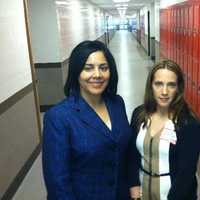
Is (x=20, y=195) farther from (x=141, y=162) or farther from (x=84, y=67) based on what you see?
(x=84, y=67)

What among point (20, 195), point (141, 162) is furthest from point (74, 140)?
point (20, 195)

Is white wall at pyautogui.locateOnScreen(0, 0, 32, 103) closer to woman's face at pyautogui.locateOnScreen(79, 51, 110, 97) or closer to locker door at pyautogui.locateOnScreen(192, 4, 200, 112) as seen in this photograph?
woman's face at pyautogui.locateOnScreen(79, 51, 110, 97)

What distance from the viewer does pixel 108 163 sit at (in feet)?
4.98

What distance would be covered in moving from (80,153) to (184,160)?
558 millimetres

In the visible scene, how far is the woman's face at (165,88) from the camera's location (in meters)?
1.76

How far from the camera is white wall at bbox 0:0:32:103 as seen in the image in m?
3.33

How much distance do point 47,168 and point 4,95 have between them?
1.98 meters

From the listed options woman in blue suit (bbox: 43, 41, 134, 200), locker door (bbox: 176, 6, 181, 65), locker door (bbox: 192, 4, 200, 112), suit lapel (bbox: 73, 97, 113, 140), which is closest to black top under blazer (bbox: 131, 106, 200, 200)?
woman in blue suit (bbox: 43, 41, 134, 200)

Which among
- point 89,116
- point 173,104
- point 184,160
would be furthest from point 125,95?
point 89,116

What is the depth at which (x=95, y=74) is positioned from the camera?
146 centimetres

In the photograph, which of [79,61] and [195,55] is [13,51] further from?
[195,55]

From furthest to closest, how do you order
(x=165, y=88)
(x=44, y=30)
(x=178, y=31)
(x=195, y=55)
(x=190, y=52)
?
→ (x=178, y=31), (x=44, y=30), (x=190, y=52), (x=195, y=55), (x=165, y=88)

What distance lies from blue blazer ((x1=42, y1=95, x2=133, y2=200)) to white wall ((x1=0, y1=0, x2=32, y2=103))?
1903 millimetres

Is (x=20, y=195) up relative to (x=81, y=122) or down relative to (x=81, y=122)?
down
